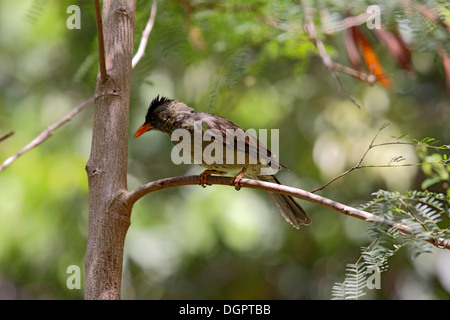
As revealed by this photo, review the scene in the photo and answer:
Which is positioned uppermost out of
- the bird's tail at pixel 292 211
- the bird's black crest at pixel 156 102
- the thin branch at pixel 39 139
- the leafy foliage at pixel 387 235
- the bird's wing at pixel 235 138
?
the bird's black crest at pixel 156 102

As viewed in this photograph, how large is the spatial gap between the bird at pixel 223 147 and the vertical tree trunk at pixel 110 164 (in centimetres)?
73

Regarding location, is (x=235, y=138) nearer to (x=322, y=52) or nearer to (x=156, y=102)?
(x=156, y=102)

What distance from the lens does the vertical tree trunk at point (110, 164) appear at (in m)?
2.31

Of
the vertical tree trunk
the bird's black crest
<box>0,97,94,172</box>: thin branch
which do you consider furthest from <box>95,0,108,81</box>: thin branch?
the bird's black crest

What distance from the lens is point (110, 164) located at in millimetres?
2482

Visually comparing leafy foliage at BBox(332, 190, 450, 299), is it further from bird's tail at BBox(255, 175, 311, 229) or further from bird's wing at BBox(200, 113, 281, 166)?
bird's wing at BBox(200, 113, 281, 166)

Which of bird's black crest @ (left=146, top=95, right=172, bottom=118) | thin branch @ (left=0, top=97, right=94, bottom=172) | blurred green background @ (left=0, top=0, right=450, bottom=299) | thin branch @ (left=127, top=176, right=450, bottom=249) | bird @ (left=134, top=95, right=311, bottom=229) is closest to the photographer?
thin branch @ (left=127, top=176, right=450, bottom=249)

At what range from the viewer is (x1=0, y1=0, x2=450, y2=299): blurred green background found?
14.9ft

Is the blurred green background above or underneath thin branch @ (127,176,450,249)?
above

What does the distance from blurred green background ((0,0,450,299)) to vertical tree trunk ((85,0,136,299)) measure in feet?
3.52

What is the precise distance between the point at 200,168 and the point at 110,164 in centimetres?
356

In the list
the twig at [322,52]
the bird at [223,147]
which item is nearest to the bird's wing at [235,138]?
the bird at [223,147]

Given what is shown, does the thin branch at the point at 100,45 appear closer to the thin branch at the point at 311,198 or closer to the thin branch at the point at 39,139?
the thin branch at the point at 39,139
